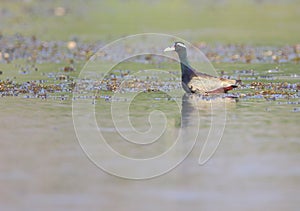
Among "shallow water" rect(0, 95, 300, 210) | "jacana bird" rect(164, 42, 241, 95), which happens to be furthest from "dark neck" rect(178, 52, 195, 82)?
"shallow water" rect(0, 95, 300, 210)

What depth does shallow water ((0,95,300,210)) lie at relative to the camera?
23.1ft

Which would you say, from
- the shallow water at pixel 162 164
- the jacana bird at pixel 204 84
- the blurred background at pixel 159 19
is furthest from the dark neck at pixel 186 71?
the blurred background at pixel 159 19

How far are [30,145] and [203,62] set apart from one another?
8450 mm

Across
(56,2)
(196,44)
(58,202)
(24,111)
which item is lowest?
(58,202)

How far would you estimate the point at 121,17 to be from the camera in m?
26.9

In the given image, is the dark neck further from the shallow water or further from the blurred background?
the blurred background

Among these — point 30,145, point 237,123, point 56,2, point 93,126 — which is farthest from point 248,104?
point 56,2

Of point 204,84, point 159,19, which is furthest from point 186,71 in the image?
point 159,19

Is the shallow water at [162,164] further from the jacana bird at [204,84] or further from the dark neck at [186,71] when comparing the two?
the dark neck at [186,71]

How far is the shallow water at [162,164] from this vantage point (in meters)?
7.05

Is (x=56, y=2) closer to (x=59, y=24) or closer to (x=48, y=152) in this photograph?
(x=59, y=24)

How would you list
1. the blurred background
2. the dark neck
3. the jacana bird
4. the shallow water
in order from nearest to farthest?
the shallow water < the jacana bird < the dark neck < the blurred background

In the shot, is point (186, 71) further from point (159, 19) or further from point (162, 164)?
point (159, 19)

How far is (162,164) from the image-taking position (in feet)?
27.5
